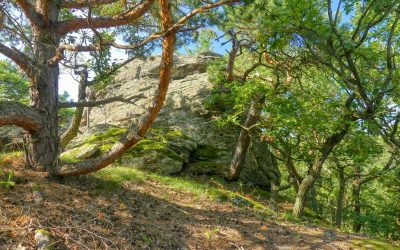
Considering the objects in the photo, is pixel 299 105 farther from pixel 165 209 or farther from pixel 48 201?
pixel 48 201

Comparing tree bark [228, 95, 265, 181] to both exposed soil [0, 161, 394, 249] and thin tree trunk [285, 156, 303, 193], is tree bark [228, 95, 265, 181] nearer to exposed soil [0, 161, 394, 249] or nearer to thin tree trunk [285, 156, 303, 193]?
thin tree trunk [285, 156, 303, 193]

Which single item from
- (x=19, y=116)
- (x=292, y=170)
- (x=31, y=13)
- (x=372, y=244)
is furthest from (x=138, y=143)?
(x=372, y=244)

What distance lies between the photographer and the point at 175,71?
18.5 metres

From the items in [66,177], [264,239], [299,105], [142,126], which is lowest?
[264,239]

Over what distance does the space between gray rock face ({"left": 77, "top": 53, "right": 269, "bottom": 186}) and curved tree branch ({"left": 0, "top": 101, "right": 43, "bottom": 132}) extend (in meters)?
4.39

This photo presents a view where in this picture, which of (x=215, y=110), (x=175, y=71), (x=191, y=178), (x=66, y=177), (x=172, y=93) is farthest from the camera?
(x=175, y=71)

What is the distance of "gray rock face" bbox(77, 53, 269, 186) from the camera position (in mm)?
11688

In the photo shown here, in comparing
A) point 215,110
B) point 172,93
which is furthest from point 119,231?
point 172,93

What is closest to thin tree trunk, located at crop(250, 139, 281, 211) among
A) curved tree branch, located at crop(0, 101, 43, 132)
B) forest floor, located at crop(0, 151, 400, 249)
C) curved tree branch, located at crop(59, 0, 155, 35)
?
forest floor, located at crop(0, 151, 400, 249)

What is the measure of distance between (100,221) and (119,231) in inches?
14.4

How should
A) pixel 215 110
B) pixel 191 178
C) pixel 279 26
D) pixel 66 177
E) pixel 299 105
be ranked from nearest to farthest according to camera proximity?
pixel 279 26, pixel 66 177, pixel 299 105, pixel 191 178, pixel 215 110

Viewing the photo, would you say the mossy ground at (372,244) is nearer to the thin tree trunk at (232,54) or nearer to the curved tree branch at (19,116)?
the curved tree branch at (19,116)

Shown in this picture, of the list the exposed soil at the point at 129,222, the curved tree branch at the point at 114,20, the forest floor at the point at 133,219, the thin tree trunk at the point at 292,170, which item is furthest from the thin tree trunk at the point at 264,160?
the curved tree branch at the point at 114,20

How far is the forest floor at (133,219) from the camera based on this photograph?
461 cm
